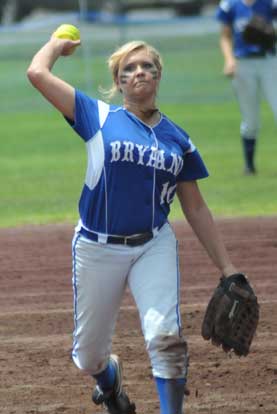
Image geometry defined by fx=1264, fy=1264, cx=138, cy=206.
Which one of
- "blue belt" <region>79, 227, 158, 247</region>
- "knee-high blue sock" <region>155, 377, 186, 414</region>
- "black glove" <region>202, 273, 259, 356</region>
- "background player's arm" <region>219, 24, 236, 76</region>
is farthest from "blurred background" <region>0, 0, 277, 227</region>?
"knee-high blue sock" <region>155, 377, 186, 414</region>

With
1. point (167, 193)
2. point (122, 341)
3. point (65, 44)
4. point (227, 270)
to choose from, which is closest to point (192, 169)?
point (167, 193)

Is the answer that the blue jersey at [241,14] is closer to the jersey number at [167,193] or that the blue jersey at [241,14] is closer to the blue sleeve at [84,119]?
the jersey number at [167,193]


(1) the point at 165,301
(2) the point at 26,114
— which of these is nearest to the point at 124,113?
(1) the point at 165,301

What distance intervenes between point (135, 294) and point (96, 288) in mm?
180

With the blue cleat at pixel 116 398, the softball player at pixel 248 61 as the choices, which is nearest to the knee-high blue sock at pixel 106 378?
the blue cleat at pixel 116 398

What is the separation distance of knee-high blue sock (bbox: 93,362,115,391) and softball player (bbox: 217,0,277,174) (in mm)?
8184

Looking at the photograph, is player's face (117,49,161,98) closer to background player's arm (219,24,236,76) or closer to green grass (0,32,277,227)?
green grass (0,32,277,227)

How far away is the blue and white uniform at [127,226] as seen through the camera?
5500 millimetres

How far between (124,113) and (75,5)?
99.4ft

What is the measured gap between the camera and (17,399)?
6.34 m

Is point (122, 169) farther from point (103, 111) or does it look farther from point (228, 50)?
point (228, 50)

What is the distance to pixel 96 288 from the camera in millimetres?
5629

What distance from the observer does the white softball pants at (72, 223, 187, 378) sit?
5.42 meters

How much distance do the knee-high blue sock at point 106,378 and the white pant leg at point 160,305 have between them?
61cm
